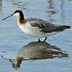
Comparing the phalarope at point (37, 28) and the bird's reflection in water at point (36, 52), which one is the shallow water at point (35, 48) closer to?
the bird's reflection in water at point (36, 52)

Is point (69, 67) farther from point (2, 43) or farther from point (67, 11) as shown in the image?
point (67, 11)

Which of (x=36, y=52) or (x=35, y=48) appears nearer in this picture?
(x=36, y=52)

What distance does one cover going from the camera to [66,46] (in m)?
8.52

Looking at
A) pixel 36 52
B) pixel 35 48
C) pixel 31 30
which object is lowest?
pixel 35 48

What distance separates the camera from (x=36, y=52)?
25.9 ft

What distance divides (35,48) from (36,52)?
48 centimetres

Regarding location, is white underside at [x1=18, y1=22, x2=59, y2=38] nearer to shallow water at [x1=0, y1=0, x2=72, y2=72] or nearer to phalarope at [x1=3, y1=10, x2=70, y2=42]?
phalarope at [x1=3, y1=10, x2=70, y2=42]

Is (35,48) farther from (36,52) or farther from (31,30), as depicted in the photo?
(31,30)

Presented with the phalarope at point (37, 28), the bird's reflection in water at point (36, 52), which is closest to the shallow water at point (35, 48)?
the bird's reflection in water at point (36, 52)

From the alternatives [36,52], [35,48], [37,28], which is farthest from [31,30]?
[36,52]

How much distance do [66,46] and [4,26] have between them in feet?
10.4

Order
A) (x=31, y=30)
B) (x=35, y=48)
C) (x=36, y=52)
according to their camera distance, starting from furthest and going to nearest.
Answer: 1. (x=31, y=30)
2. (x=35, y=48)
3. (x=36, y=52)

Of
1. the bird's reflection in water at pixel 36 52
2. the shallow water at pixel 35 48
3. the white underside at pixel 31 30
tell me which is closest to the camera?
the shallow water at pixel 35 48

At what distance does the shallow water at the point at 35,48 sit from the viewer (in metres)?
6.68
